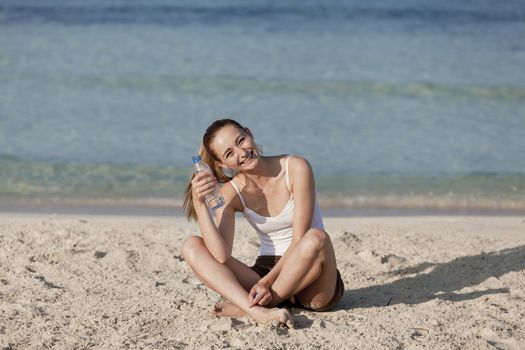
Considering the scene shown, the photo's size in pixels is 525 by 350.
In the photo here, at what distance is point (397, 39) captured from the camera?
52.0 ft

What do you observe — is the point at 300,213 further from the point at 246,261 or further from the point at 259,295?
the point at 246,261

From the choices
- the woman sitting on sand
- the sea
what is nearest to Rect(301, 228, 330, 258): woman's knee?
the woman sitting on sand

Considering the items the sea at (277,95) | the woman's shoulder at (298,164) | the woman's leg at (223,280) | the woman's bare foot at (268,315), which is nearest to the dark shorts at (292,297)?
the woman's leg at (223,280)

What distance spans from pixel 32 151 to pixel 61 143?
1.35 ft

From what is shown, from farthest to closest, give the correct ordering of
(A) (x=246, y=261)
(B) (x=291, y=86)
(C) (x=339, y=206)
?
(B) (x=291, y=86) → (C) (x=339, y=206) → (A) (x=246, y=261)

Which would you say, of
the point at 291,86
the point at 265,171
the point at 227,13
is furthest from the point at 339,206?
the point at 227,13

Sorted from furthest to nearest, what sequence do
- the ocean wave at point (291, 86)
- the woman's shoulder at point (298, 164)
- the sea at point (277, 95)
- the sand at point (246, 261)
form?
the ocean wave at point (291, 86) < the sea at point (277, 95) < the woman's shoulder at point (298, 164) < the sand at point (246, 261)

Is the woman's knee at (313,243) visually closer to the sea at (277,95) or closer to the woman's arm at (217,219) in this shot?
the woman's arm at (217,219)

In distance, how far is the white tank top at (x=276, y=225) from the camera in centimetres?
464

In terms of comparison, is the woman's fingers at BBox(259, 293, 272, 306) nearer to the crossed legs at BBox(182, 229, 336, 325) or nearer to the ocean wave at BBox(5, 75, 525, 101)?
the crossed legs at BBox(182, 229, 336, 325)

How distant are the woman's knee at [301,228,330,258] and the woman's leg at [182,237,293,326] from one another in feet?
1.11

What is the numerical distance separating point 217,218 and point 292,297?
0.61 metres

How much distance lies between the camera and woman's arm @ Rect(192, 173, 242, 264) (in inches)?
175

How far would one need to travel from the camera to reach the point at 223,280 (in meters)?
4.52
